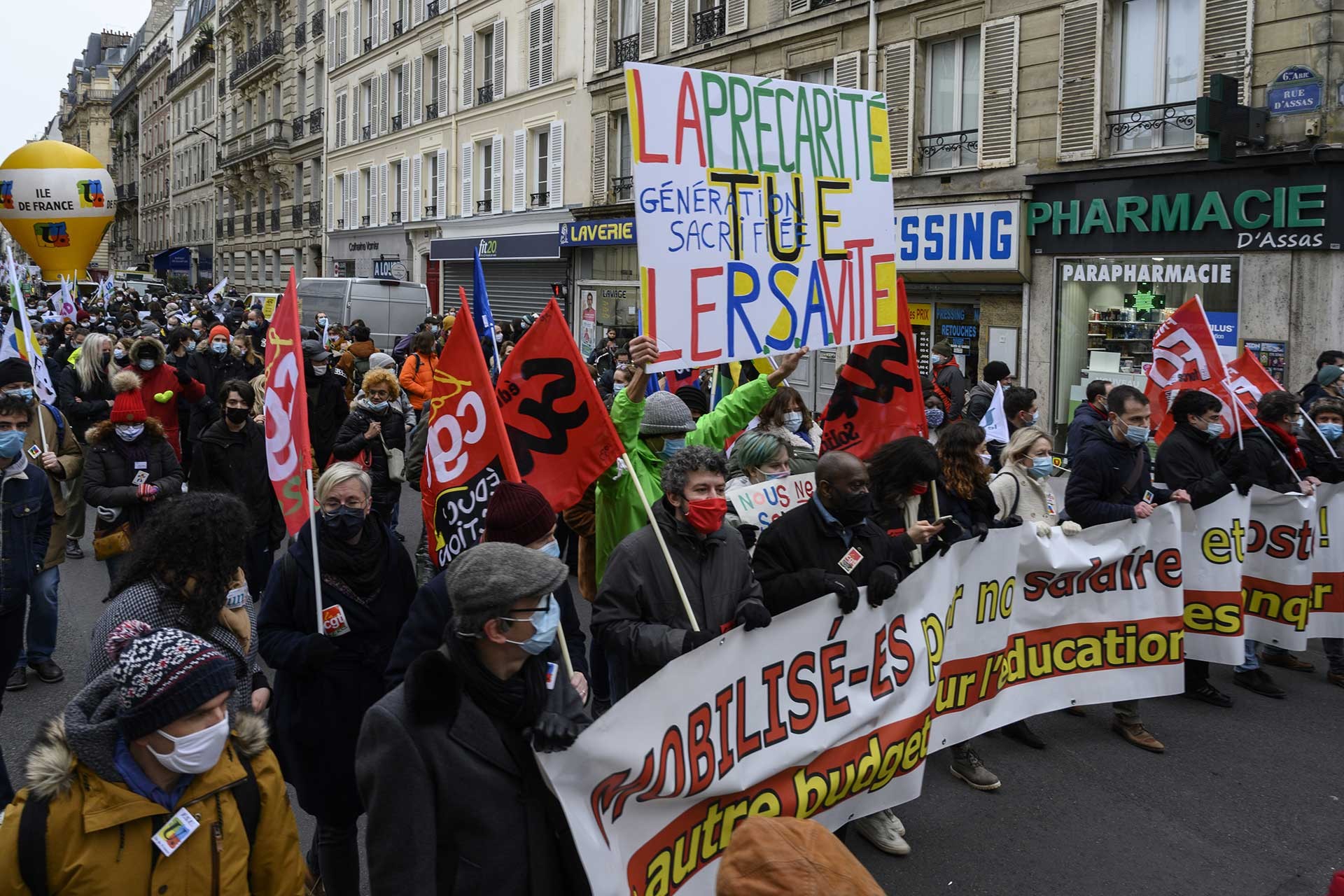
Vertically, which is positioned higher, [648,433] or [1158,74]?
[1158,74]

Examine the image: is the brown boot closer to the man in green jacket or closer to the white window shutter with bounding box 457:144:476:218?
the man in green jacket

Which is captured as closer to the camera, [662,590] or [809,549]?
[662,590]

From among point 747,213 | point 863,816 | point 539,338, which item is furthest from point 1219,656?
point 539,338

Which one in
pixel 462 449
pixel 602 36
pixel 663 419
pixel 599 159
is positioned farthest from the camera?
pixel 599 159

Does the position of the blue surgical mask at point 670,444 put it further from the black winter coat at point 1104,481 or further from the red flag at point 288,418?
the black winter coat at point 1104,481

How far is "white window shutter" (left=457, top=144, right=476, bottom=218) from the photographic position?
102 ft

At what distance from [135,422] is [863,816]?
184 inches

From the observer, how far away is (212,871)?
Result: 251 cm

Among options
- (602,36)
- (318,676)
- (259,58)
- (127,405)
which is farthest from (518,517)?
(259,58)

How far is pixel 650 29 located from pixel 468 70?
8.82 metres

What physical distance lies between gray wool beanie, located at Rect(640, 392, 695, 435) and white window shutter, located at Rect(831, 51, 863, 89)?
14.0 metres

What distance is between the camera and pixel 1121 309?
14.9m

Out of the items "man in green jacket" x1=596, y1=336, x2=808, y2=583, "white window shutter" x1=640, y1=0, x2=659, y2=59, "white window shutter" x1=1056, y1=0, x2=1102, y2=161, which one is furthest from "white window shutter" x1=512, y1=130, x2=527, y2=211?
"man in green jacket" x1=596, y1=336, x2=808, y2=583

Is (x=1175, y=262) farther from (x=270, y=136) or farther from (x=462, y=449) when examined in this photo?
(x=270, y=136)
